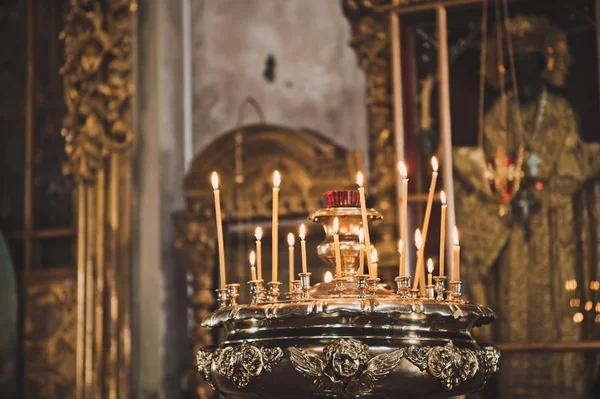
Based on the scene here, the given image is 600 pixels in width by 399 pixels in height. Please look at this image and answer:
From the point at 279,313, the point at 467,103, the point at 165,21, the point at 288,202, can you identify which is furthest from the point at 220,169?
the point at 279,313

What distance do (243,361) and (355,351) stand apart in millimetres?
192

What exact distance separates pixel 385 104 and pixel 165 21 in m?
1.28

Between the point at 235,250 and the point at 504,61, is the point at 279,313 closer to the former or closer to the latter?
the point at 504,61

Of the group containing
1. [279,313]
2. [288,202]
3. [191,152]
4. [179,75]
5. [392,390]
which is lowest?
[392,390]

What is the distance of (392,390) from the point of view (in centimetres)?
147

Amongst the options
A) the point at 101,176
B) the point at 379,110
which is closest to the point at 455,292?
the point at 379,110

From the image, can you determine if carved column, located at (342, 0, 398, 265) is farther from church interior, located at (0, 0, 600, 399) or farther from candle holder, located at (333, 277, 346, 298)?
candle holder, located at (333, 277, 346, 298)

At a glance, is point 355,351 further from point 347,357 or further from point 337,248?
point 337,248

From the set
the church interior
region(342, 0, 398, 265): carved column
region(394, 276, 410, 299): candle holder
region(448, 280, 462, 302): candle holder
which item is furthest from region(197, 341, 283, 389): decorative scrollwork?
region(342, 0, 398, 265): carved column

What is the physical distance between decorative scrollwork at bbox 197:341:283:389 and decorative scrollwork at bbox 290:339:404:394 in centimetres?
4

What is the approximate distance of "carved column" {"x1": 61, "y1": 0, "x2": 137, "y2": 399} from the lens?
407cm

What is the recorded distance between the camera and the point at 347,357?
1446 mm

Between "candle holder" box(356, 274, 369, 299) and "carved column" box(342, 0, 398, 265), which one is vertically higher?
"carved column" box(342, 0, 398, 265)

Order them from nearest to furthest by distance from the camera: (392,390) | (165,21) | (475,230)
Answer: (392,390)
(475,230)
(165,21)
